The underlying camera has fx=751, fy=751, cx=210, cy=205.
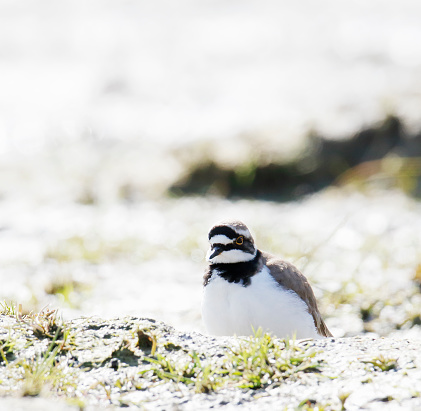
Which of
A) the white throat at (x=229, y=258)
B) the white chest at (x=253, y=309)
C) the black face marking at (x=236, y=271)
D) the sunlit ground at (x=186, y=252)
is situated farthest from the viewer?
the sunlit ground at (x=186, y=252)

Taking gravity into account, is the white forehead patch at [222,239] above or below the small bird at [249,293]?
above

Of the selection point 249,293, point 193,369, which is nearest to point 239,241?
point 249,293

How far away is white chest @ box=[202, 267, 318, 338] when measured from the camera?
5.23m

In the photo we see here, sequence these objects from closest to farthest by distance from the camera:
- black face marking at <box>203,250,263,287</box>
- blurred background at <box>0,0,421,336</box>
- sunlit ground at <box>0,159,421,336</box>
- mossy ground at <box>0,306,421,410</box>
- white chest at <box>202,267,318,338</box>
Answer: mossy ground at <box>0,306,421,410</box>
white chest at <box>202,267,318,338</box>
black face marking at <box>203,250,263,287</box>
sunlit ground at <box>0,159,421,336</box>
blurred background at <box>0,0,421,336</box>

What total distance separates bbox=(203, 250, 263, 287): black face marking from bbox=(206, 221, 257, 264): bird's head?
35 millimetres

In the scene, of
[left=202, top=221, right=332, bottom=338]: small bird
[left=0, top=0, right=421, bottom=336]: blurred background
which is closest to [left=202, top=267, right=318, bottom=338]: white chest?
[left=202, top=221, right=332, bottom=338]: small bird

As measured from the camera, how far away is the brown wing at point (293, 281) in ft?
18.4

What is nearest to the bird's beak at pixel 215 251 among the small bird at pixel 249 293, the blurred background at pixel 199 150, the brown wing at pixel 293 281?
the small bird at pixel 249 293

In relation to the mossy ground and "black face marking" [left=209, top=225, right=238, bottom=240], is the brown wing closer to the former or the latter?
"black face marking" [left=209, top=225, right=238, bottom=240]

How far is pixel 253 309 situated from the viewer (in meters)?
5.24

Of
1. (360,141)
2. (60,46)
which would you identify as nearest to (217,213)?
(360,141)

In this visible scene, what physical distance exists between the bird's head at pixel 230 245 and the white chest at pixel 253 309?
0.52ft

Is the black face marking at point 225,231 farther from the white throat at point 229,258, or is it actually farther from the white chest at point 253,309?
the white chest at point 253,309

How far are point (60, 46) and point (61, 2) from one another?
3978 mm
